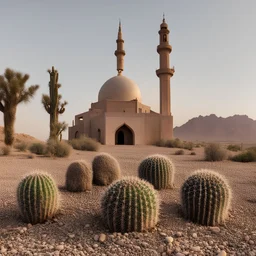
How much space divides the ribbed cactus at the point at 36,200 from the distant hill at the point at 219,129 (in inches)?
3938

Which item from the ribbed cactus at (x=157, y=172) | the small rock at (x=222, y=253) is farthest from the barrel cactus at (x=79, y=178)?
the small rock at (x=222, y=253)

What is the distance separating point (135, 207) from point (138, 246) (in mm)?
487

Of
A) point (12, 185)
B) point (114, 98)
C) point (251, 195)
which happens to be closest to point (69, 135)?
point (114, 98)

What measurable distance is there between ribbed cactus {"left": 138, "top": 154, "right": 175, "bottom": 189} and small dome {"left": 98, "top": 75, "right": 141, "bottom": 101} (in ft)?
83.5

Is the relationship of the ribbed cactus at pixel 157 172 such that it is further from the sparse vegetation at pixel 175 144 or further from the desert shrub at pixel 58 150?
the sparse vegetation at pixel 175 144

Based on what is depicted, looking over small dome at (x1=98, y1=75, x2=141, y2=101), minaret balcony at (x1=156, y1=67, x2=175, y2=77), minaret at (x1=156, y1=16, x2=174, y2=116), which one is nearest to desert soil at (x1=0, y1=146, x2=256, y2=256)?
minaret at (x1=156, y1=16, x2=174, y2=116)

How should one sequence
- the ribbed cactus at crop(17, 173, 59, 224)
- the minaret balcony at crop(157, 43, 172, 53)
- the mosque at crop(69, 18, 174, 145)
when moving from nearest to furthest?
the ribbed cactus at crop(17, 173, 59, 224) → the mosque at crop(69, 18, 174, 145) → the minaret balcony at crop(157, 43, 172, 53)

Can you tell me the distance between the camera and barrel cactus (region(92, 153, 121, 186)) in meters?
5.81

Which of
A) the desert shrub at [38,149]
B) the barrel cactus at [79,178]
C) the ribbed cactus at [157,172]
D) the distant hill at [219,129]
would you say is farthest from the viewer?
the distant hill at [219,129]

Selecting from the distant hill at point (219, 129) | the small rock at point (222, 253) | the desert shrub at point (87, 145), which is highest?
the distant hill at point (219, 129)

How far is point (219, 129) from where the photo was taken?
105m

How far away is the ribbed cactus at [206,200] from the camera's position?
3.86 m

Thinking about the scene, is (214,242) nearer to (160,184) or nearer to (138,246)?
(138,246)

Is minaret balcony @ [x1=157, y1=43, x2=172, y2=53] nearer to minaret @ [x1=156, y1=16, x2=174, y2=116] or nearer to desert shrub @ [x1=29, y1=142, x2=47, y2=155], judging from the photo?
minaret @ [x1=156, y1=16, x2=174, y2=116]
